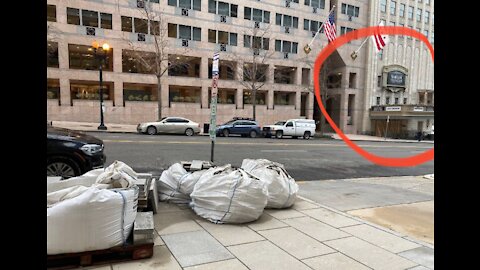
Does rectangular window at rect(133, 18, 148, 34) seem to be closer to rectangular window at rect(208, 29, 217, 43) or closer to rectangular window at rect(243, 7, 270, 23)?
rectangular window at rect(208, 29, 217, 43)

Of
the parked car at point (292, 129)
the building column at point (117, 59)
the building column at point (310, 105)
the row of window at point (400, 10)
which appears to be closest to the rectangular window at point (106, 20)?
the building column at point (117, 59)

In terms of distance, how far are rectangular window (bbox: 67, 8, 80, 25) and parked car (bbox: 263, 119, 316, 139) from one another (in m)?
22.1

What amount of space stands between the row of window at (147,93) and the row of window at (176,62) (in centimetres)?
178

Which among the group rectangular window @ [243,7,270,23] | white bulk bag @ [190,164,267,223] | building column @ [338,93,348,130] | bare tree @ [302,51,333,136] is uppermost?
rectangular window @ [243,7,270,23]

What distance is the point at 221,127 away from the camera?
25.9m

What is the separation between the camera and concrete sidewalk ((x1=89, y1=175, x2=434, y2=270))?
3.62 metres

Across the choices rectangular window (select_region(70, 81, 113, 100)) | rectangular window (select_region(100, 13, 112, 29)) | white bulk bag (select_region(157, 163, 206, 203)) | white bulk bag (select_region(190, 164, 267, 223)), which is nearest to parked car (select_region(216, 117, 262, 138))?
rectangular window (select_region(70, 81, 113, 100))

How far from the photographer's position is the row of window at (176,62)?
33188 millimetres

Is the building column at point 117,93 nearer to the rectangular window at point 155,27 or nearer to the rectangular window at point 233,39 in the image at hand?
the rectangular window at point 155,27

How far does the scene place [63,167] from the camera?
22.3 feet
